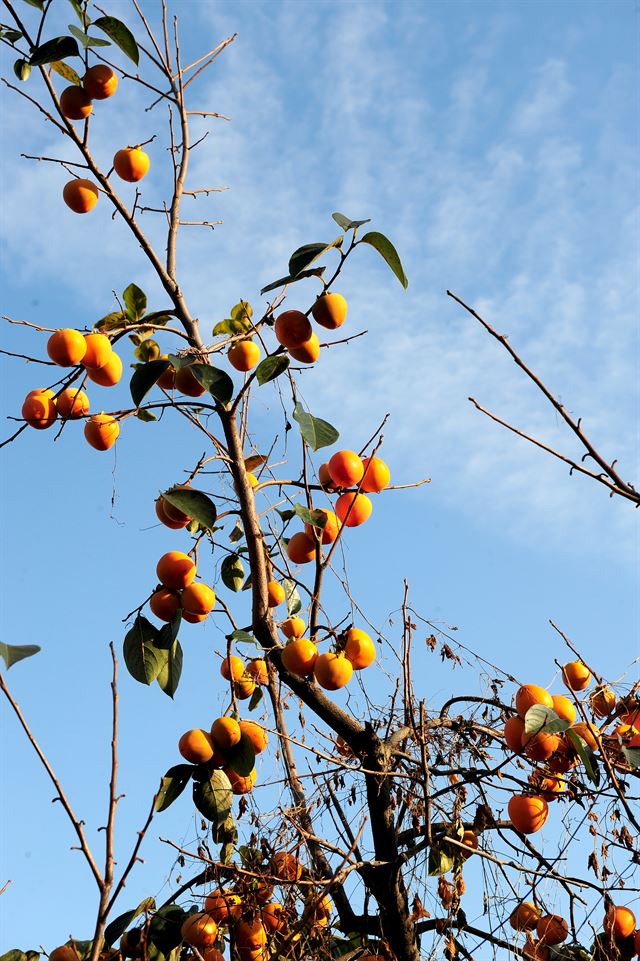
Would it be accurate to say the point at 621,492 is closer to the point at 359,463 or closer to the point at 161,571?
the point at 359,463

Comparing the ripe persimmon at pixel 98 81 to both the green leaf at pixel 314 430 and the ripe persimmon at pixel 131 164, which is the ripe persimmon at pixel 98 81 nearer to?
the ripe persimmon at pixel 131 164

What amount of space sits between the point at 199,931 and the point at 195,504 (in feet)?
2.50

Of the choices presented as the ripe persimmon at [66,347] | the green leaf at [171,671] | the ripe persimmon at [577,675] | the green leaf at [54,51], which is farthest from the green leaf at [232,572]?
the green leaf at [54,51]

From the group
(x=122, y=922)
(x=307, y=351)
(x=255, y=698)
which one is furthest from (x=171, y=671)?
(x=307, y=351)

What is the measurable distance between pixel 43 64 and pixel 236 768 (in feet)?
4.44

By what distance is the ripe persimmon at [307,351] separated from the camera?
177cm

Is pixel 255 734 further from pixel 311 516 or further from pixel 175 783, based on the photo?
pixel 311 516

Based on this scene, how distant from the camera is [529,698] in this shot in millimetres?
1703

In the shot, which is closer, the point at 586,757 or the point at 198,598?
the point at 586,757

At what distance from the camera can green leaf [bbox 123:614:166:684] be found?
1.80 m

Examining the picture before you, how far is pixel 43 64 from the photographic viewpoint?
1.75 meters

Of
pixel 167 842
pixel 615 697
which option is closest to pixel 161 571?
pixel 167 842

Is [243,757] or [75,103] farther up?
[75,103]

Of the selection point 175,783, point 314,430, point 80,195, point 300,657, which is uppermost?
point 80,195
